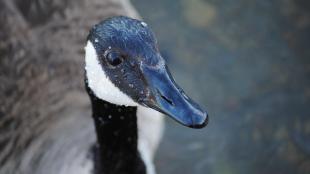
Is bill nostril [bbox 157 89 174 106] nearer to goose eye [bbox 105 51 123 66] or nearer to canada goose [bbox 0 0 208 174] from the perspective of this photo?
goose eye [bbox 105 51 123 66]

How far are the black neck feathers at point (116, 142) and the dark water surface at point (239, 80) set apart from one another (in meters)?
1.17

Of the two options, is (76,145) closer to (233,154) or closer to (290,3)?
(233,154)

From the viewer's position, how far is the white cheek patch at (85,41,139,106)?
224 centimetres

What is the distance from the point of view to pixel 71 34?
3301 mm

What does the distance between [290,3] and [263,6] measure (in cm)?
20

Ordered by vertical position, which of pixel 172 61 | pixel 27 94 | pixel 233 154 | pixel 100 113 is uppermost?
pixel 100 113

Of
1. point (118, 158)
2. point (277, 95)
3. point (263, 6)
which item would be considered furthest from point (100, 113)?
point (263, 6)

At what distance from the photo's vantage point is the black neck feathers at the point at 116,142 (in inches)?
100

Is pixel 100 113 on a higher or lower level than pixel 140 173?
higher

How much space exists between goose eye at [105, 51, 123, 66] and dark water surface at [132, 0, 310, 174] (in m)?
1.85

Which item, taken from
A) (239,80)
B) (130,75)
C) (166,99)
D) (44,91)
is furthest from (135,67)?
(239,80)

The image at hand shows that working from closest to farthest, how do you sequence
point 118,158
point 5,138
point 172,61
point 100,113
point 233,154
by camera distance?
point 100,113
point 118,158
point 5,138
point 233,154
point 172,61

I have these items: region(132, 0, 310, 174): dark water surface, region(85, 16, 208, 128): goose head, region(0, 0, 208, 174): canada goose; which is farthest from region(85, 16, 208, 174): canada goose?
region(132, 0, 310, 174): dark water surface

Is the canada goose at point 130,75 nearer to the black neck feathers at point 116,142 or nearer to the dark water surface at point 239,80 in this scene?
the black neck feathers at point 116,142
